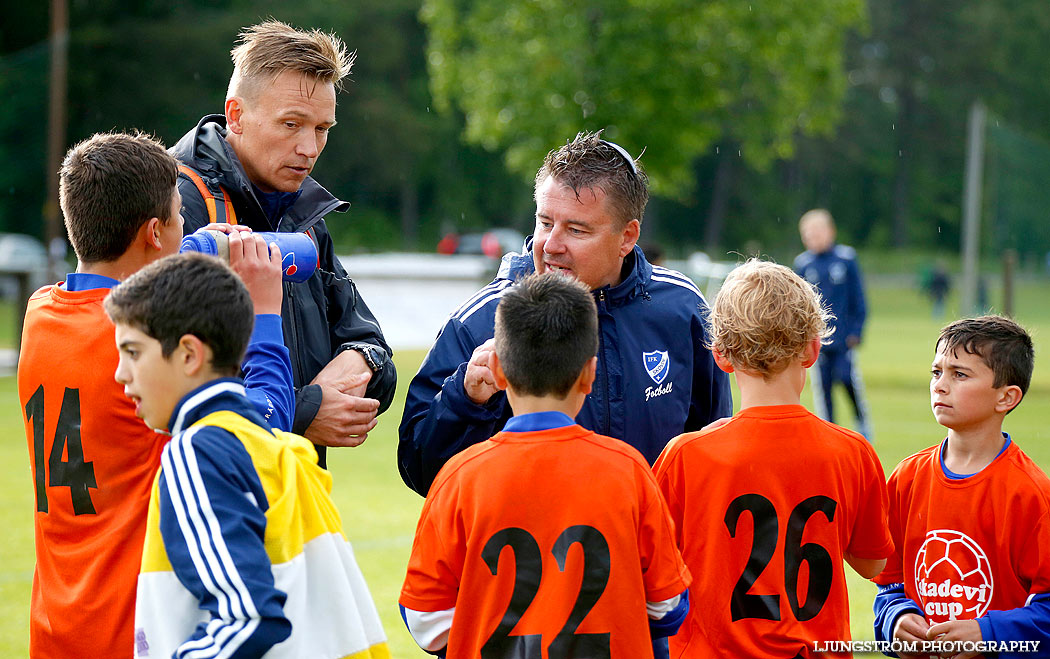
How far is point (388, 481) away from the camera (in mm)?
9211

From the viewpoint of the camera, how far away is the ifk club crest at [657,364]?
11.0 ft

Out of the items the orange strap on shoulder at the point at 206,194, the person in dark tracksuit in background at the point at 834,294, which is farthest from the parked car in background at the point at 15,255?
the orange strap on shoulder at the point at 206,194

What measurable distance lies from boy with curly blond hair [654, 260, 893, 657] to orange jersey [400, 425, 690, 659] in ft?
1.13

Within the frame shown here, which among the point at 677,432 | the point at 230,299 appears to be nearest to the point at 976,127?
the point at 677,432

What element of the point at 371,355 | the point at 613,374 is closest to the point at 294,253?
the point at 371,355

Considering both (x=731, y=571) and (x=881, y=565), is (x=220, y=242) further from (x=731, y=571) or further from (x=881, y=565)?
(x=881, y=565)

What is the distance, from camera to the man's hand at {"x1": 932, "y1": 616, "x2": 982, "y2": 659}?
121 inches

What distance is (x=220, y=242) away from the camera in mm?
2744

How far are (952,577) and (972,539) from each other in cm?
13

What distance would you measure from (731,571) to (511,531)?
2.34 feet

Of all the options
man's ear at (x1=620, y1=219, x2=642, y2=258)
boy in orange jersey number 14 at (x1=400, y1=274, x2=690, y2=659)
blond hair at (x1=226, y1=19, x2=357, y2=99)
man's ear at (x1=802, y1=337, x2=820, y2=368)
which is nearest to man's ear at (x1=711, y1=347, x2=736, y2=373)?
man's ear at (x1=802, y1=337, x2=820, y2=368)

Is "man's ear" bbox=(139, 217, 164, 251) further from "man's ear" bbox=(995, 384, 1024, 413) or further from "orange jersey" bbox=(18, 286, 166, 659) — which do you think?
"man's ear" bbox=(995, 384, 1024, 413)

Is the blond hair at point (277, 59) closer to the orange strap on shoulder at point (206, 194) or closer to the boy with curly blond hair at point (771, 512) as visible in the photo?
the orange strap on shoulder at point (206, 194)

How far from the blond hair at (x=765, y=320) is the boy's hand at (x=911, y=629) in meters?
0.89
